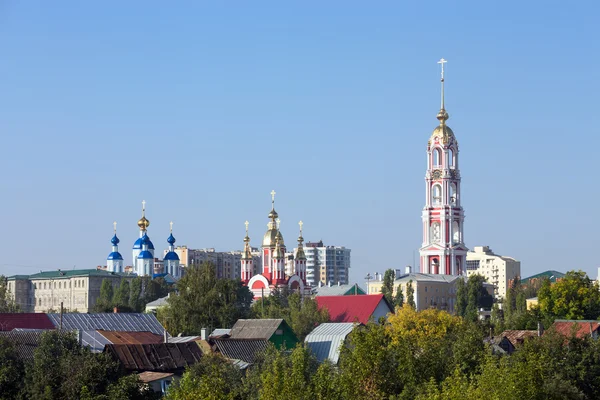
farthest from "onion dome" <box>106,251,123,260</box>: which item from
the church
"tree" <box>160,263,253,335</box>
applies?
"tree" <box>160,263,253,335</box>

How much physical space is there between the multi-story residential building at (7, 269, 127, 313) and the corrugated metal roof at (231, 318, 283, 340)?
7569cm

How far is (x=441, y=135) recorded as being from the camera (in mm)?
116500

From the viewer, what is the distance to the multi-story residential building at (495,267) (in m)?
158

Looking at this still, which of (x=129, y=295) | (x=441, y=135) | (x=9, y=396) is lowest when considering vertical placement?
(x=9, y=396)

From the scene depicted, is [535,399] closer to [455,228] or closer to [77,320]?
[77,320]

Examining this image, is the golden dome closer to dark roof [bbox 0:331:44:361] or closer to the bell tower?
the bell tower

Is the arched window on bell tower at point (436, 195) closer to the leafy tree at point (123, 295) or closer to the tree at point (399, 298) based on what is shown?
the tree at point (399, 298)

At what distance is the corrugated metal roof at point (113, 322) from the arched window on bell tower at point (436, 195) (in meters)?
51.7

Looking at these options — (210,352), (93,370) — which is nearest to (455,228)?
(210,352)

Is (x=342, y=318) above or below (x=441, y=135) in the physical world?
below

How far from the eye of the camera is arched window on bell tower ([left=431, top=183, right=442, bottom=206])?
116062 mm

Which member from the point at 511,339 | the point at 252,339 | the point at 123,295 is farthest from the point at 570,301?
the point at 123,295

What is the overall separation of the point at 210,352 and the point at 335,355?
22.6 feet

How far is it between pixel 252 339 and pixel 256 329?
17.5ft
